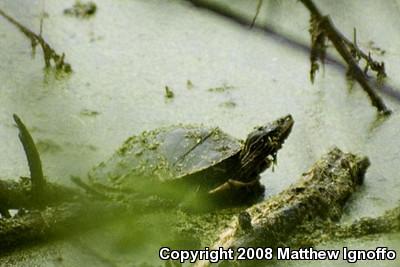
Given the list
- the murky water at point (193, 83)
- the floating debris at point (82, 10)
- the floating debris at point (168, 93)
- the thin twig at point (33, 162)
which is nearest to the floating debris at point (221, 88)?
the murky water at point (193, 83)

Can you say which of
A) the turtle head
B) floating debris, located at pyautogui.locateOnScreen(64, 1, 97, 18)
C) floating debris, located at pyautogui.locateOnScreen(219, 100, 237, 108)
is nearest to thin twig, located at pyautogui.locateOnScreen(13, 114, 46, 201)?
the turtle head

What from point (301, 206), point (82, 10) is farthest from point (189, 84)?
point (301, 206)

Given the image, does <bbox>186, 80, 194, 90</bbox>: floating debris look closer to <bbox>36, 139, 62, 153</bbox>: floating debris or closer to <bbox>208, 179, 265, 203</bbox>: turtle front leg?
<bbox>36, 139, 62, 153</bbox>: floating debris

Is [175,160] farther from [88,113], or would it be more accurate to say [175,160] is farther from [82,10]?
[82,10]

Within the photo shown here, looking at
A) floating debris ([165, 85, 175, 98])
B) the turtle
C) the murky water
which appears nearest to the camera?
the turtle

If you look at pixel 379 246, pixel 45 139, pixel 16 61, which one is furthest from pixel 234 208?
pixel 16 61

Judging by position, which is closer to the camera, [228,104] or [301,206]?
[301,206]

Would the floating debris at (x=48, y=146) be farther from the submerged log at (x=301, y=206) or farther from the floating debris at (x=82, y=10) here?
the floating debris at (x=82, y=10)
